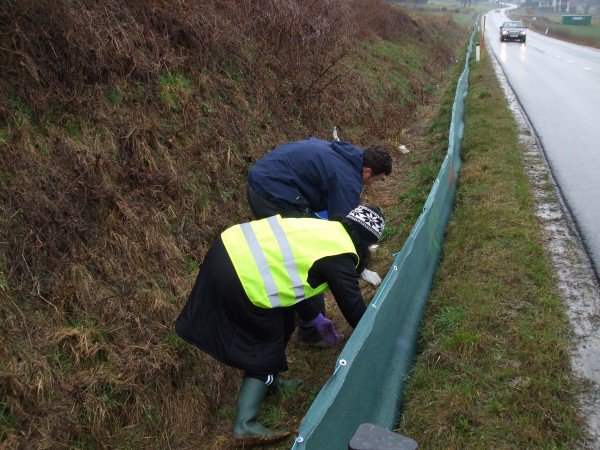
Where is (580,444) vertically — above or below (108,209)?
below

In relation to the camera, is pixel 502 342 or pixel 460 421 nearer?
pixel 460 421

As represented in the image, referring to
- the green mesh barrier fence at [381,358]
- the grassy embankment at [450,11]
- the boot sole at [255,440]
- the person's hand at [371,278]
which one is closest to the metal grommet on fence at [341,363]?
the green mesh barrier fence at [381,358]

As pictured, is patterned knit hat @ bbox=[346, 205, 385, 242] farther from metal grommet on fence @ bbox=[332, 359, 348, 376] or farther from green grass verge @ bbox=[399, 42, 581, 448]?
green grass verge @ bbox=[399, 42, 581, 448]

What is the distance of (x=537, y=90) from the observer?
47.9 feet

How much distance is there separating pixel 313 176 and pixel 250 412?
5.85ft

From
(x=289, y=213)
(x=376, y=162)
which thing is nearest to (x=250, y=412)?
(x=289, y=213)

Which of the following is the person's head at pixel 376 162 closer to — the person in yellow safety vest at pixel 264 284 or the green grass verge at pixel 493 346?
the person in yellow safety vest at pixel 264 284

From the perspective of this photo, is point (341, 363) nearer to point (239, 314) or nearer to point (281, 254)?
point (281, 254)

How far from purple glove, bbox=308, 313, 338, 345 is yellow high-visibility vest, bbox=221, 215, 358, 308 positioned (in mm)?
1323

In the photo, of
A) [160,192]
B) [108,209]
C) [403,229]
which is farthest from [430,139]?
[108,209]

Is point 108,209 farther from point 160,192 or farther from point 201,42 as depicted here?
point 201,42

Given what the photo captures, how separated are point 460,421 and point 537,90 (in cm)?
1396

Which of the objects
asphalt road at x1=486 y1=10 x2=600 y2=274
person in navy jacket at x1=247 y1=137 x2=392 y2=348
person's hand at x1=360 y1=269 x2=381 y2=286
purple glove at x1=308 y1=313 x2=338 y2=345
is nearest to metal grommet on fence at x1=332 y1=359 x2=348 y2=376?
person in navy jacket at x1=247 y1=137 x2=392 y2=348

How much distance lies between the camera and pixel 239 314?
2.93 meters
